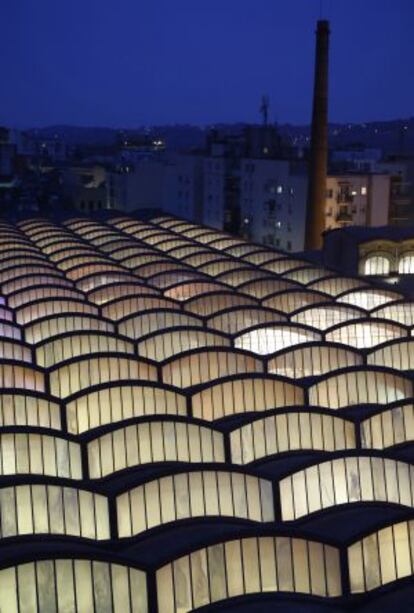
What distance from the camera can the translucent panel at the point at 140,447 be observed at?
20.3m

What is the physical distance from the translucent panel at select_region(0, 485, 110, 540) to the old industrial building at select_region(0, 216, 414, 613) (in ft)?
0.09

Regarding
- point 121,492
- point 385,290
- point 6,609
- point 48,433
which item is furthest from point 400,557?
point 385,290

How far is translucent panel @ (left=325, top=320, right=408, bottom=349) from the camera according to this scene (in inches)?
1228

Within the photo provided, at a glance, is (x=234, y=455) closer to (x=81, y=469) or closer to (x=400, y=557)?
(x=81, y=469)

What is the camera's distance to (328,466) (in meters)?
18.6

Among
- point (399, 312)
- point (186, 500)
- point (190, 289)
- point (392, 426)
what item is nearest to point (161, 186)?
point (190, 289)

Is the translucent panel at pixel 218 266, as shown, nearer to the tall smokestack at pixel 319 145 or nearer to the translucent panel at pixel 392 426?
the tall smokestack at pixel 319 145

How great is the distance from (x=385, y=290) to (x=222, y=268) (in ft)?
27.3

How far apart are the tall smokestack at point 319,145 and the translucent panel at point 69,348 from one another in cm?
2381

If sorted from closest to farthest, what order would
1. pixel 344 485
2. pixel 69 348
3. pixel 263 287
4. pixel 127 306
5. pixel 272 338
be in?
pixel 344 485, pixel 69 348, pixel 272 338, pixel 127 306, pixel 263 287

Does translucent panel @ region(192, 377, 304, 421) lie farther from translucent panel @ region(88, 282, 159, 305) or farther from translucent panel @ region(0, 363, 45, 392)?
translucent panel @ region(88, 282, 159, 305)

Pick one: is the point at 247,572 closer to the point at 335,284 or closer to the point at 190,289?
the point at 190,289

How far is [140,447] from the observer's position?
20.4m

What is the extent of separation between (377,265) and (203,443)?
26.7 m
